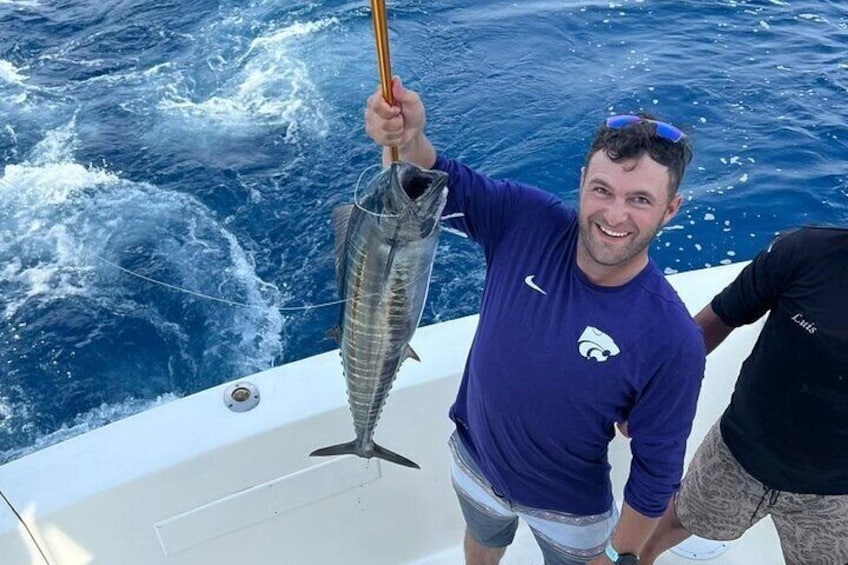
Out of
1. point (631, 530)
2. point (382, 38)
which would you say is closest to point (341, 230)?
point (382, 38)

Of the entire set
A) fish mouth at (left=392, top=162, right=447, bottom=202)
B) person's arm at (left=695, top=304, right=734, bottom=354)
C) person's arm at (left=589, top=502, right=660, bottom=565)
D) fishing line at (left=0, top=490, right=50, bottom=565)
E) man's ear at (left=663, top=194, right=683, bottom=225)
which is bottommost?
fishing line at (left=0, top=490, right=50, bottom=565)

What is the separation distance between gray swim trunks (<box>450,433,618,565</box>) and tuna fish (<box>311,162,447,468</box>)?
58 centimetres

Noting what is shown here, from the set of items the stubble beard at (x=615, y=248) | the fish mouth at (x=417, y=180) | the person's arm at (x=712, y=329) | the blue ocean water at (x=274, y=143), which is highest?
the fish mouth at (x=417, y=180)

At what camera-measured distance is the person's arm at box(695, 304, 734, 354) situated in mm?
2055

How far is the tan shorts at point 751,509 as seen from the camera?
2.01m

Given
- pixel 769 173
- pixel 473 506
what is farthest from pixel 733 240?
pixel 473 506

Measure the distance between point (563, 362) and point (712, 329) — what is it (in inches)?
26.6

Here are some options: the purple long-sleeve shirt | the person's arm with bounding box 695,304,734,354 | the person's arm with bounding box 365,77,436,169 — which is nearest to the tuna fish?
the person's arm with bounding box 365,77,436,169

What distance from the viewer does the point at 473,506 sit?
2104 mm

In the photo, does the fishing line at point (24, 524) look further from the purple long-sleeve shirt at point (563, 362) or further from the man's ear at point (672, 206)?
the man's ear at point (672, 206)

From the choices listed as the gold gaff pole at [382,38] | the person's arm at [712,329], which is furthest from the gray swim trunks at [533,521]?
the gold gaff pole at [382,38]

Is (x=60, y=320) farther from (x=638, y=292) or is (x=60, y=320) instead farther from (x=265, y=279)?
(x=638, y=292)

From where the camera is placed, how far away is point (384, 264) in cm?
139

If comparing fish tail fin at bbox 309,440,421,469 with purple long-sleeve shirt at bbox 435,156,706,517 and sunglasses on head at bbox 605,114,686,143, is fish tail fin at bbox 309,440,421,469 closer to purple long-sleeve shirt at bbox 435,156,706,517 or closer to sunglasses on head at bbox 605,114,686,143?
purple long-sleeve shirt at bbox 435,156,706,517
